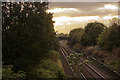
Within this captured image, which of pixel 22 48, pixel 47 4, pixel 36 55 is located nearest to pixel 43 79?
pixel 36 55

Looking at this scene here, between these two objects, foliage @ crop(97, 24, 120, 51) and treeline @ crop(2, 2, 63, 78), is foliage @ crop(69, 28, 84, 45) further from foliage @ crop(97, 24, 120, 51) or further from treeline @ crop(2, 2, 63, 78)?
treeline @ crop(2, 2, 63, 78)

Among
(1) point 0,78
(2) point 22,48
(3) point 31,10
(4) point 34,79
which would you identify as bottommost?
(4) point 34,79

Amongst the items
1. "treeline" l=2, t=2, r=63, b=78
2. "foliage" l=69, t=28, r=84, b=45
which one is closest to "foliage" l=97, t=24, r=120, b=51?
"treeline" l=2, t=2, r=63, b=78

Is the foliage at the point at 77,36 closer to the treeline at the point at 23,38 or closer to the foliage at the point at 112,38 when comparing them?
the foliage at the point at 112,38

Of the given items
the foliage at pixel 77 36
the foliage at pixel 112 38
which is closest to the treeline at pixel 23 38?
the foliage at pixel 112 38

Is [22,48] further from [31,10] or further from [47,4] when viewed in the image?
[47,4]

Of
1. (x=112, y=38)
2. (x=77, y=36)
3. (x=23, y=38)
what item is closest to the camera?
(x=23, y=38)

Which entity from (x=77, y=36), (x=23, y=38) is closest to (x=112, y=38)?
(x=23, y=38)

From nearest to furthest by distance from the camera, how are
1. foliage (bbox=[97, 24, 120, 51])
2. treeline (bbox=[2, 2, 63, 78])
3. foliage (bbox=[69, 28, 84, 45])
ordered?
treeline (bbox=[2, 2, 63, 78]) → foliage (bbox=[97, 24, 120, 51]) → foliage (bbox=[69, 28, 84, 45])

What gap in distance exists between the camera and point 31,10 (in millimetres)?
16812

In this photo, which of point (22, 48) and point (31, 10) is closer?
point (22, 48)

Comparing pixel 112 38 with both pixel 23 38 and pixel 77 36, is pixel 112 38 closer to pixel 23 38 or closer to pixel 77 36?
pixel 23 38

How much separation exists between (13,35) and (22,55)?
2.00 m

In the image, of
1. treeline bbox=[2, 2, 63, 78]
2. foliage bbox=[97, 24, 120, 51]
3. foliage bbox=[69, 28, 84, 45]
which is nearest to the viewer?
treeline bbox=[2, 2, 63, 78]
